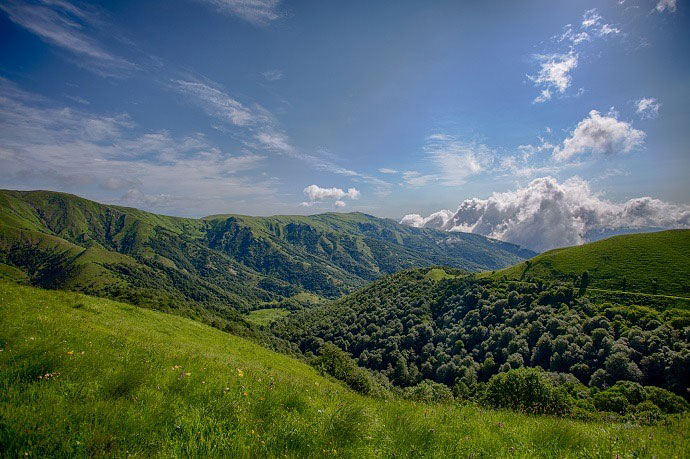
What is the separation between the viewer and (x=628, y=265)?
410 ft

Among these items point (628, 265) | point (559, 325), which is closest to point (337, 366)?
point (559, 325)

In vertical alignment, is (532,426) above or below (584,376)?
above

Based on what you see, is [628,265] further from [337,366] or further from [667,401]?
[337,366]

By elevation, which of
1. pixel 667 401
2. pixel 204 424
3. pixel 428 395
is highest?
pixel 204 424

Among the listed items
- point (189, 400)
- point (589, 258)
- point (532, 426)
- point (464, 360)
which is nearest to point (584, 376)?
point (464, 360)

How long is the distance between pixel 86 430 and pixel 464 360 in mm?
133181

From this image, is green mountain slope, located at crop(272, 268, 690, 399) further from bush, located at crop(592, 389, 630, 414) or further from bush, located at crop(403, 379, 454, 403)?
bush, located at crop(403, 379, 454, 403)

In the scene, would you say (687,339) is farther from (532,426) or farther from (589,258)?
(532,426)

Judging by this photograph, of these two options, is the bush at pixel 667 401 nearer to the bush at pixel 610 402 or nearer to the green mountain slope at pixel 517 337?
the bush at pixel 610 402

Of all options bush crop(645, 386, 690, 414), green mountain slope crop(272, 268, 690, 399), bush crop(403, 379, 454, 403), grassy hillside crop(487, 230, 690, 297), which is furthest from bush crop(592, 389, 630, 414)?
grassy hillside crop(487, 230, 690, 297)

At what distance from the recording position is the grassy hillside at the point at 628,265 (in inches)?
4254

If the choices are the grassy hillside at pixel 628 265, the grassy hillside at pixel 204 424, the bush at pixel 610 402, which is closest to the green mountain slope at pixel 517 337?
the grassy hillside at pixel 628 265

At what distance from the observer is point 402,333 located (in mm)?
162750

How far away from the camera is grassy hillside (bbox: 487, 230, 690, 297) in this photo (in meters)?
108
